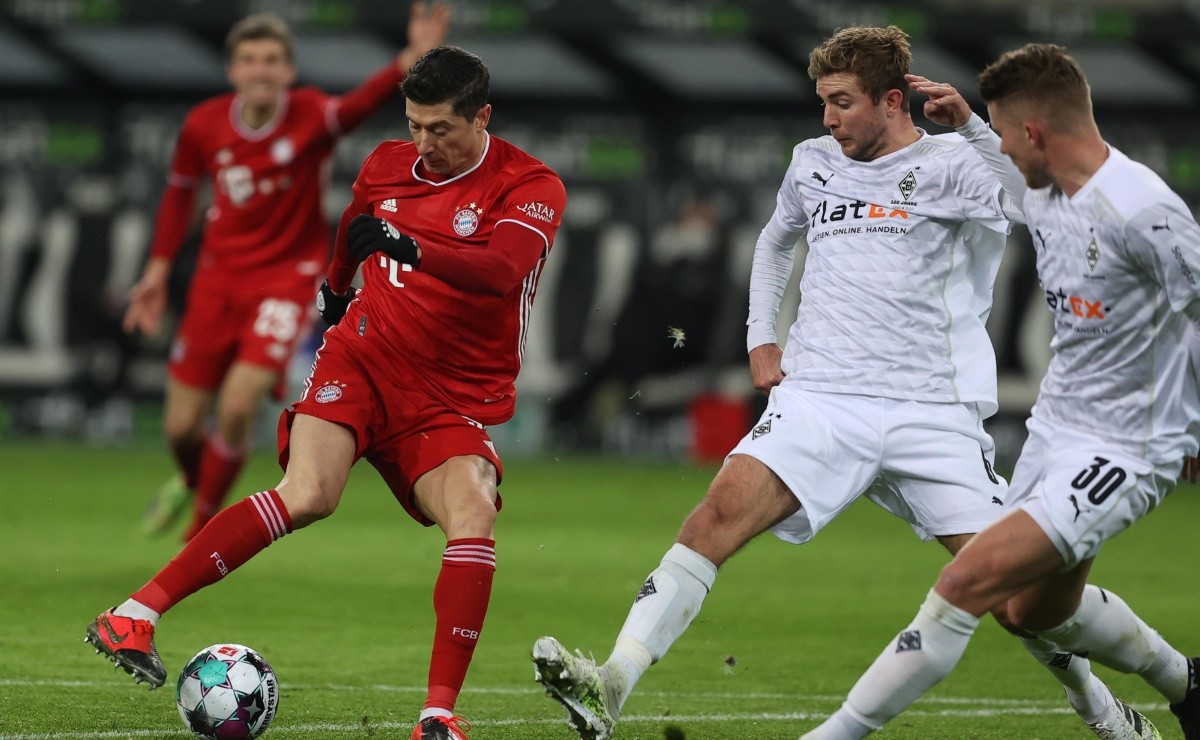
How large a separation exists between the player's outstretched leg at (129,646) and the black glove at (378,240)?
4.13 feet

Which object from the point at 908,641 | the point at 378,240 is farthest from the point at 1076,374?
the point at 378,240

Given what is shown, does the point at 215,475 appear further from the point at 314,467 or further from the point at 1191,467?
the point at 1191,467

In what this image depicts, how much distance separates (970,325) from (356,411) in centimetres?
193

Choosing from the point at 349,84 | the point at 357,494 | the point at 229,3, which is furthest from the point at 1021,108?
the point at 349,84

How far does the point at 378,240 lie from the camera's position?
4789 mm

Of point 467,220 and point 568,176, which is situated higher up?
point 467,220

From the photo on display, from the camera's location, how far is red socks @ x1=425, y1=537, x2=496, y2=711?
16.2 ft

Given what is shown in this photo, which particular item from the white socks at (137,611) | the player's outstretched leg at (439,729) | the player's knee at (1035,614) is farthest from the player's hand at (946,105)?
the white socks at (137,611)

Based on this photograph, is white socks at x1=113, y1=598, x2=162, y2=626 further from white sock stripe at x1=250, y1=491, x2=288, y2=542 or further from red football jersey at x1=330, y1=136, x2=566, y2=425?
red football jersey at x1=330, y1=136, x2=566, y2=425

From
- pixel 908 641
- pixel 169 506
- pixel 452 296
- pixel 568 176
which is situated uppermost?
pixel 452 296

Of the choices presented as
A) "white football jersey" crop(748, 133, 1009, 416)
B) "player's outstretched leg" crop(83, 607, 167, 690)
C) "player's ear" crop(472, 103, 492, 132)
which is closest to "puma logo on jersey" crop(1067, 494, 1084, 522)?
"white football jersey" crop(748, 133, 1009, 416)

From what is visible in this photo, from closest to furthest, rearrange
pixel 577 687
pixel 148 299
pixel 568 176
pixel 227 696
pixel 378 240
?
pixel 577 687 < pixel 378 240 < pixel 227 696 < pixel 148 299 < pixel 568 176

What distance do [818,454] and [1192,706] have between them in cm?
135

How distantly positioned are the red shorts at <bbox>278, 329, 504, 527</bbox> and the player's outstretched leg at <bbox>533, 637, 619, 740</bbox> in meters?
0.89
